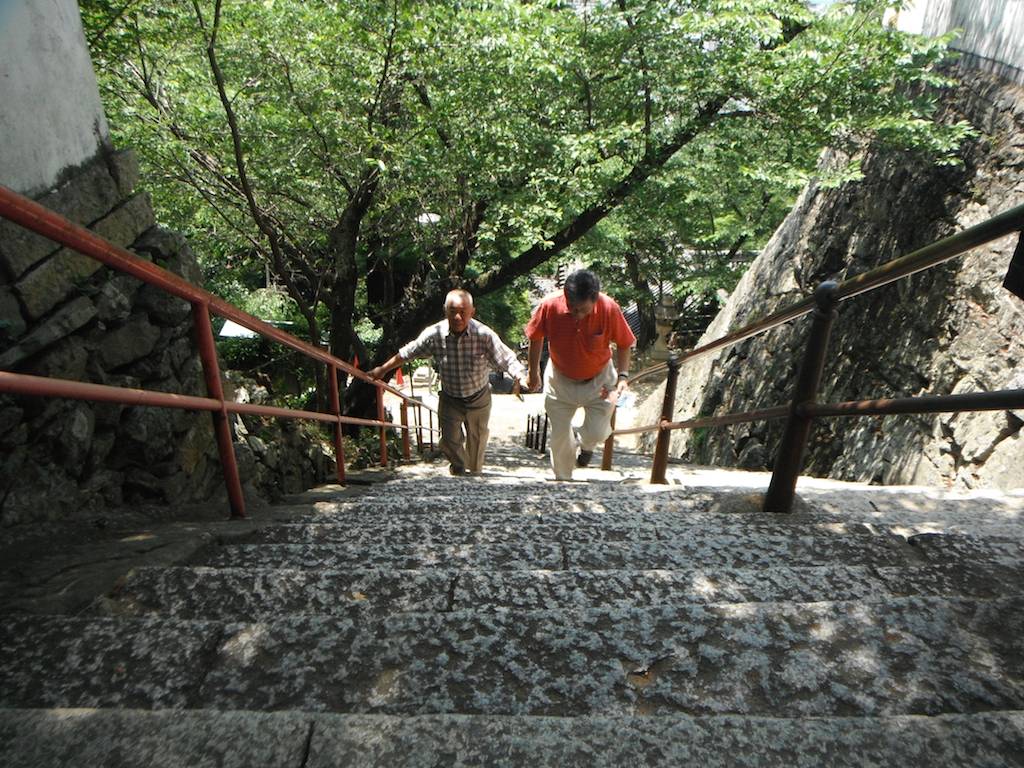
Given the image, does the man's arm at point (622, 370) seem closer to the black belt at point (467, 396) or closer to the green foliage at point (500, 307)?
the black belt at point (467, 396)

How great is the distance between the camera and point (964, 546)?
6.70ft

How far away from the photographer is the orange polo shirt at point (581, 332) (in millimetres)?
4906

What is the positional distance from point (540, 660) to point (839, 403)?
2196 millimetres

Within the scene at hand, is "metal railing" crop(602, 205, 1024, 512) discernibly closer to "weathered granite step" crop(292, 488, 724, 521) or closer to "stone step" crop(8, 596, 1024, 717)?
"weathered granite step" crop(292, 488, 724, 521)

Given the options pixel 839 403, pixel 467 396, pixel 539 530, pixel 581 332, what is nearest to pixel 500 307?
pixel 467 396

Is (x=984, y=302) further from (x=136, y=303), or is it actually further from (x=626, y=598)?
(x=136, y=303)

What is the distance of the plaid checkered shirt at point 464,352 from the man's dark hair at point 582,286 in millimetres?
1130

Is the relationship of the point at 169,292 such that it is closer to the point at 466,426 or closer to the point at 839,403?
the point at 839,403

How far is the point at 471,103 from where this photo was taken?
7820 millimetres

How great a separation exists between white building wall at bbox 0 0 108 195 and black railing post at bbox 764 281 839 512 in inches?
147

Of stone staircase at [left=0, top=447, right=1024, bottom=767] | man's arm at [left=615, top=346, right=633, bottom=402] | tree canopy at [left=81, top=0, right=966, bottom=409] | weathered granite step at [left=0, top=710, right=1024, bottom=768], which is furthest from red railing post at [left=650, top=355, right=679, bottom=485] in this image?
weathered granite step at [left=0, top=710, right=1024, bottom=768]

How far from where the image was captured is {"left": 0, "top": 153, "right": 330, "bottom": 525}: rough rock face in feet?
10.0

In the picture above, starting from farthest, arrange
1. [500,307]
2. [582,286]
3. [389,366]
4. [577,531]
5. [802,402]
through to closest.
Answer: [500,307] < [389,366] < [582,286] < [802,402] < [577,531]

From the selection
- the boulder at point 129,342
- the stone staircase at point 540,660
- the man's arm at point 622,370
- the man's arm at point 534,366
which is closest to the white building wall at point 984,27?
the man's arm at point 622,370
